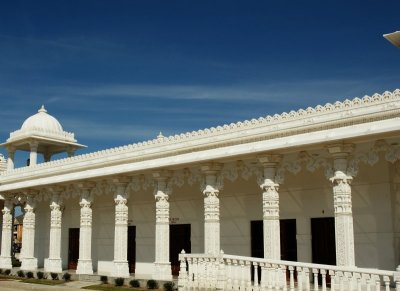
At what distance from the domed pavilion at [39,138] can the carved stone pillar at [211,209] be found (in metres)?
13.0

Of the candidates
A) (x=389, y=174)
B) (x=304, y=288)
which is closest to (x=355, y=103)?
(x=389, y=174)

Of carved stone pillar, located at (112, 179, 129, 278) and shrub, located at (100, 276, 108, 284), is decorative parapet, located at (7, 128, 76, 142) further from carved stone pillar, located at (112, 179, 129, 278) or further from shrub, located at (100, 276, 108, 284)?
shrub, located at (100, 276, 108, 284)

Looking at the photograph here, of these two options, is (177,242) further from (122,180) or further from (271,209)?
(271,209)

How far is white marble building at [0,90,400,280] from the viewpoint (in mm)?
14297

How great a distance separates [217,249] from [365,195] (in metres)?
4.87


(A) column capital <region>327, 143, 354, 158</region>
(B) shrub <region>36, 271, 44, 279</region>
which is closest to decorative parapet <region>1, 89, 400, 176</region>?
(A) column capital <region>327, 143, 354, 158</region>

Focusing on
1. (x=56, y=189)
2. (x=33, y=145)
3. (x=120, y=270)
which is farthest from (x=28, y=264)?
(x=120, y=270)

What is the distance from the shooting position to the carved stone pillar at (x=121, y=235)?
66.4 feet

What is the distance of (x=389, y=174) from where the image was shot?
52.0ft

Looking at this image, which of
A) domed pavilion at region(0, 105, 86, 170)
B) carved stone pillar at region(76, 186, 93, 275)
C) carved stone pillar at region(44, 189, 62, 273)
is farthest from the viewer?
domed pavilion at region(0, 105, 86, 170)

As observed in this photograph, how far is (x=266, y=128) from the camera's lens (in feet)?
52.6

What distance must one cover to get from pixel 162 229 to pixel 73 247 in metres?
9.72

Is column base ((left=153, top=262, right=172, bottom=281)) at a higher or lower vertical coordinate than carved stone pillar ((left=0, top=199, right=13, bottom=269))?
lower

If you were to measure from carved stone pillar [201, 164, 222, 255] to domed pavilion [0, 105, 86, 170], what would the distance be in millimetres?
12991
